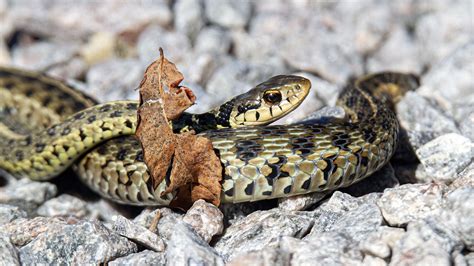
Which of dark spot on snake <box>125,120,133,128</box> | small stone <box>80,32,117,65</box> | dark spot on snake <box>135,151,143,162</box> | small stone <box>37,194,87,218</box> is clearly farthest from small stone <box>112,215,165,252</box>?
small stone <box>80,32,117,65</box>

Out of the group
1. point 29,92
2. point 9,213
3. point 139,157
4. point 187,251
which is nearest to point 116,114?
point 139,157

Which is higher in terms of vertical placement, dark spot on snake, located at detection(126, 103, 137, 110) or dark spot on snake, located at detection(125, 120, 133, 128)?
dark spot on snake, located at detection(126, 103, 137, 110)

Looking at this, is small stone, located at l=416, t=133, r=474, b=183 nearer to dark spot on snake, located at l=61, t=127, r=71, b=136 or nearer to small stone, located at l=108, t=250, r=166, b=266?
small stone, located at l=108, t=250, r=166, b=266

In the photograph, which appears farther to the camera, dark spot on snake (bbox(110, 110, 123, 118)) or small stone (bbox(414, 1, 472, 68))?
small stone (bbox(414, 1, 472, 68))

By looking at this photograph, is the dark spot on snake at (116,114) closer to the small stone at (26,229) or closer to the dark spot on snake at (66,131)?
the dark spot on snake at (66,131)

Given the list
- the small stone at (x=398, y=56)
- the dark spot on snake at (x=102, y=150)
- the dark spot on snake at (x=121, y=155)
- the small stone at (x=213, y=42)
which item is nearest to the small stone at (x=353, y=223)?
the dark spot on snake at (x=121, y=155)

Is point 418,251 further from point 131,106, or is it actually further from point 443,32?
point 443,32
